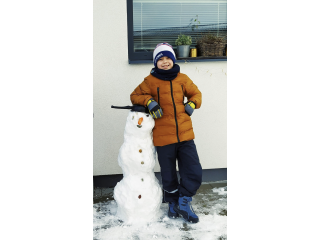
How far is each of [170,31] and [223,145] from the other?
1690 mm

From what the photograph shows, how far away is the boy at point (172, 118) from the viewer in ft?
8.56

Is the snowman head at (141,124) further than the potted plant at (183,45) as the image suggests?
No

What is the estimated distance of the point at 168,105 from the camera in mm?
2617

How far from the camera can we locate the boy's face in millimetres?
2639

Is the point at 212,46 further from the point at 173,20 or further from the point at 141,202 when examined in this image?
the point at 141,202

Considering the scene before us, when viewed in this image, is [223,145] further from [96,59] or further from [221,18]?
[96,59]

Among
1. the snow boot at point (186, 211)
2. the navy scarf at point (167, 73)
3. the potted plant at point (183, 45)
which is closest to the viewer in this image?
the navy scarf at point (167, 73)

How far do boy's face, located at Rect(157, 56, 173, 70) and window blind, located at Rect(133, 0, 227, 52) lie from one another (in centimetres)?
111

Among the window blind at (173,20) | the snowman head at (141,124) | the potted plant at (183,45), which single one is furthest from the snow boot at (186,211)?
the window blind at (173,20)

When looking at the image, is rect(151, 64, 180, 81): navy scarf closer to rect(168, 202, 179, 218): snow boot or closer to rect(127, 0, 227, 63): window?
rect(127, 0, 227, 63): window

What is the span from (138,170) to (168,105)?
2.24 ft

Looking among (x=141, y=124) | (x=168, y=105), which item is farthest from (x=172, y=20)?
(x=141, y=124)

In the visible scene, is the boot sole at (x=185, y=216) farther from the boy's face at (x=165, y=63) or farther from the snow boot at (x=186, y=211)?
the boy's face at (x=165, y=63)

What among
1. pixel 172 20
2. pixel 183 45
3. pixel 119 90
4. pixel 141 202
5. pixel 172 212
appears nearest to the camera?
pixel 141 202
